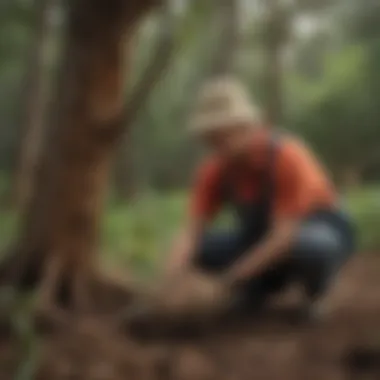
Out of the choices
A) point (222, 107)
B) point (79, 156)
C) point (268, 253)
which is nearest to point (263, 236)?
point (268, 253)

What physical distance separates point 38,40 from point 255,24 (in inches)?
8.8

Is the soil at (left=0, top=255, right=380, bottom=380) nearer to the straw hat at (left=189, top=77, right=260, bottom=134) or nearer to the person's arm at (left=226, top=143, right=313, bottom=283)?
the person's arm at (left=226, top=143, right=313, bottom=283)

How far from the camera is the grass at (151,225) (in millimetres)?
911

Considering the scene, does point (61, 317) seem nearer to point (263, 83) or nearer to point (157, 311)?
point (157, 311)

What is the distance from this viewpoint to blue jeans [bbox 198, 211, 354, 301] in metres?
0.89

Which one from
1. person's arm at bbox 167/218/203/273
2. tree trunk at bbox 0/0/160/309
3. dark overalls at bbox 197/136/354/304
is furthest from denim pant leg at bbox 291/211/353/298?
tree trunk at bbox 0/0/160/309

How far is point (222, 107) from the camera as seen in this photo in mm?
836

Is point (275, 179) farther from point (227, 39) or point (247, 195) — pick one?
point (227, 39)

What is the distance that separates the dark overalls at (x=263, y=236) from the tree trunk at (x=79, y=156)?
14 centimetres

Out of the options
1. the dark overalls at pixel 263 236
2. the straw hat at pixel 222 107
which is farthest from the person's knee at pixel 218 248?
the straw hat at pixel 222 107

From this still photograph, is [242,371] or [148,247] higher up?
[148,247]

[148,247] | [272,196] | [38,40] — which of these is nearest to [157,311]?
[148,247]

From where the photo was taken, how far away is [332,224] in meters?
0.91

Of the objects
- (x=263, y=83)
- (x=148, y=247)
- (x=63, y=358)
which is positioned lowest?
(x=63, y=358)
